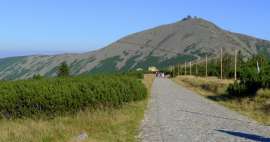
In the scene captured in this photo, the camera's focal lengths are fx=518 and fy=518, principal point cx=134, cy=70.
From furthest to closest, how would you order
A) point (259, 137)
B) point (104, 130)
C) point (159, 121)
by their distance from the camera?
point (159, 121) < point (104, 130) < point (259, 137)

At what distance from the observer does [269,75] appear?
89.2ft

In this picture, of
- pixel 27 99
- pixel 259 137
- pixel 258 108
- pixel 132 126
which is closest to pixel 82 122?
pixel 132 126

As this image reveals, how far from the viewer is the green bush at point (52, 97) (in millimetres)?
19453

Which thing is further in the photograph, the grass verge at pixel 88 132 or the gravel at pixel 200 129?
the gravel at pixel 200 129

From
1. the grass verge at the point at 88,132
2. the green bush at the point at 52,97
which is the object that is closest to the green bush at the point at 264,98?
the green bush at the point at 52,97

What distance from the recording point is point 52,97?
19797 mm

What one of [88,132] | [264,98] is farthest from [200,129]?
[264,98]

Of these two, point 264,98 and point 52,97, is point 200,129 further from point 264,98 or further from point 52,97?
point 264,98

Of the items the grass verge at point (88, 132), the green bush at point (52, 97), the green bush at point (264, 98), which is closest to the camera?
the grass verge at point (88, 132)

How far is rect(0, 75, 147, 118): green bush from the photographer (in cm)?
1945

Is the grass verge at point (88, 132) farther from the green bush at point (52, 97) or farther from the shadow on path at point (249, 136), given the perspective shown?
the green bush at point (52, 97)

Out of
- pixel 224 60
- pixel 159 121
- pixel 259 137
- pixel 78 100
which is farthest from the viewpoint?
pixel 224 60

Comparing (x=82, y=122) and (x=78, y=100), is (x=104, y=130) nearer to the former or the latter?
(x=82, y=122)

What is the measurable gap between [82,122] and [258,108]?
9403 millimetres
